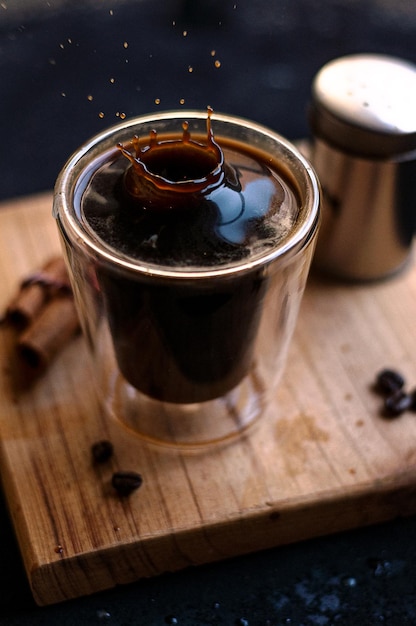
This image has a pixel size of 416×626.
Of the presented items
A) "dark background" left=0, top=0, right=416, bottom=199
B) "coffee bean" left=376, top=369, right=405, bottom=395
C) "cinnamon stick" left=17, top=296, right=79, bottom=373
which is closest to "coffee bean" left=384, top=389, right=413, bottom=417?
"coffee bean" left=376, top=369, right=405, bottom=395

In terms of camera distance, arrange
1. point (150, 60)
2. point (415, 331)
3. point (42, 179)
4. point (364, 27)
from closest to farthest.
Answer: point (415, 331)
point (42, 179)
point (150, 60)
point (364, 27)

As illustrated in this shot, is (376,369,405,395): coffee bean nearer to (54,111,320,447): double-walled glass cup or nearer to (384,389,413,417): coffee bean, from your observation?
(384,389,413,417): coffee bean

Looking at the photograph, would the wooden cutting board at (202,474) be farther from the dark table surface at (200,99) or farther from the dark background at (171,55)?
the dark background at (171,55)

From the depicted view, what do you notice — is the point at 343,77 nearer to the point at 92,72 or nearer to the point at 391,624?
the point at 92,72

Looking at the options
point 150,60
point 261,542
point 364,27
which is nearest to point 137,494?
point 261,542

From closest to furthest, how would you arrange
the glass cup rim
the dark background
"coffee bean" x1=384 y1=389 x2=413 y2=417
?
the glass cup rim < "coffee bean" x1=384 y1=389 x2=413 y2=417 < the dark background

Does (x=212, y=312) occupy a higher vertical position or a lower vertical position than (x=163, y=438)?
higher

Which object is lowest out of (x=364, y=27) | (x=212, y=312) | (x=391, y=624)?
(x=391, y=624)
